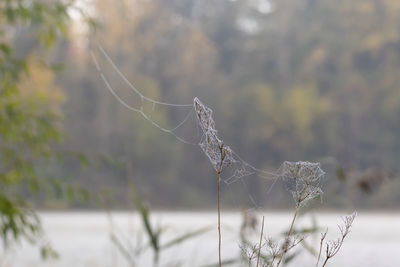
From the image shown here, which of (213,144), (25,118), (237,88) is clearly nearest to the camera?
(213,144)

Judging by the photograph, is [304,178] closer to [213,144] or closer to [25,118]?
[213,144]

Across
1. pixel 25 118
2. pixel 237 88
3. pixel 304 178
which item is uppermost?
pixel 237 88

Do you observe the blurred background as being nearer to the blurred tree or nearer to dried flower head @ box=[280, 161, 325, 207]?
the blurred tree

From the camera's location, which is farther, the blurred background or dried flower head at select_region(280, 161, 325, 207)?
the blurred background

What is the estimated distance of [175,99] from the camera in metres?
32.3

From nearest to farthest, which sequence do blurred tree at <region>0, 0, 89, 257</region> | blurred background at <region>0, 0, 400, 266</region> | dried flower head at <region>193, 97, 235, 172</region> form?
dried flower head at <region>193, 97, 235, 172</region>
blurred tree at <region>0, 0, 89, 257</region>
blurred background at <region>0, 0, 400, 266</region>

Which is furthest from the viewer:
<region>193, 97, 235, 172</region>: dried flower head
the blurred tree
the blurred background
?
the blurred background

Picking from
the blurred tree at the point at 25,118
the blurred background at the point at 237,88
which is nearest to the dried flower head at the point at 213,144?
the blurred tree at the point at 25,118

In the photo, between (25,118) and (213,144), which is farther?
(25,118)

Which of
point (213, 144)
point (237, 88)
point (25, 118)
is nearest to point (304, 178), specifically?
point (213, 144)

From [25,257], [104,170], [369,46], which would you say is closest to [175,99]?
[104,170]

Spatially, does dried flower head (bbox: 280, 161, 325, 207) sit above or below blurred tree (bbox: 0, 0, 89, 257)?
below

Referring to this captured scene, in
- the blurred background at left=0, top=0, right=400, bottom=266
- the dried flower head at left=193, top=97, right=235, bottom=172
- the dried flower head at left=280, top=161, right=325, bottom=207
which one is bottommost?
the dried flower head at left=280, top=161, right=325, bottom=207

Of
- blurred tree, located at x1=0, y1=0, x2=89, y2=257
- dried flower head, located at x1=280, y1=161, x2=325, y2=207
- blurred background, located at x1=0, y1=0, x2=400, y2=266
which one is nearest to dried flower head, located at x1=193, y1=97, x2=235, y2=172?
dried flower head, located at x1=280, y1=161, x2=325, y2=207
